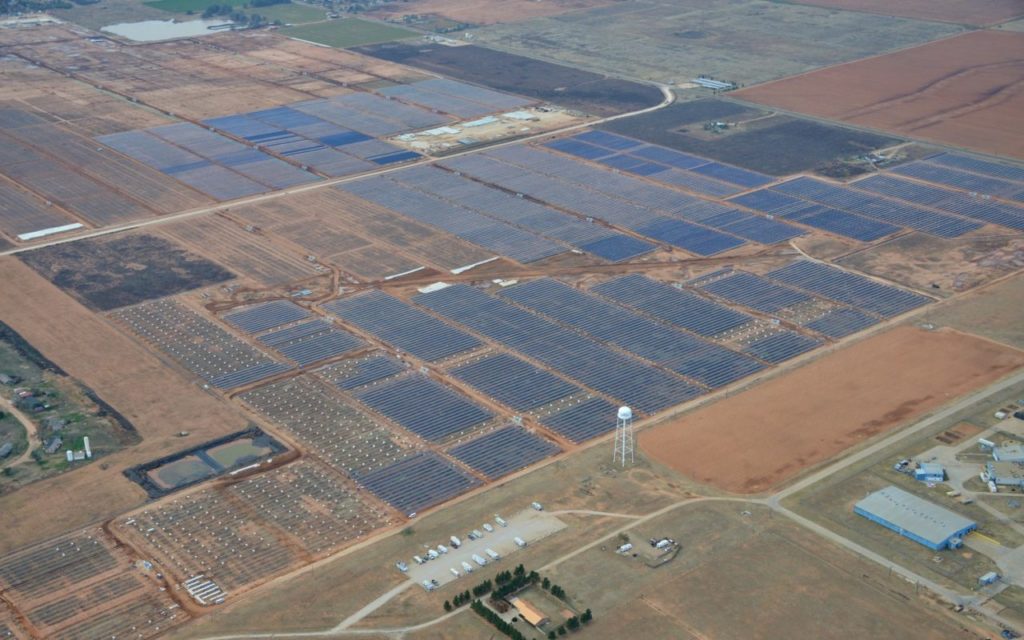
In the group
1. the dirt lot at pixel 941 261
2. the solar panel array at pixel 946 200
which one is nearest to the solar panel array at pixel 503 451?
the dirt lot at pixel 941 261

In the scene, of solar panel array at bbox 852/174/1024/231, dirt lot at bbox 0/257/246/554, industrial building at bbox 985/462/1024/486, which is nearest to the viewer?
dirt lot at bbox 0/257/246/554

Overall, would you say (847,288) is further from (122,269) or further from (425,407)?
(122,269)

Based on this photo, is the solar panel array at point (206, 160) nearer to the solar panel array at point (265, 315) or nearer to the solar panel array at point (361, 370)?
the solar panel array at point (265, 315)

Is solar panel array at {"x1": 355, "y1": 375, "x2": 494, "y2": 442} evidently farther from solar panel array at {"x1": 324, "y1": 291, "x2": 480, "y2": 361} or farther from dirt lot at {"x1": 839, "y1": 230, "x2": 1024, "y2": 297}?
dirt lot at {"x1": 839, "y1": 230, "x2": 1024, "y2": 297}

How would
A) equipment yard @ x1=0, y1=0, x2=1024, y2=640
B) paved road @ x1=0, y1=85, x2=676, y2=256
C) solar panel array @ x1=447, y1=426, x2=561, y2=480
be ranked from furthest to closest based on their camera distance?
1. paved road @ x1=0, y1=85, x2=676, y2=256
2. solar panel array @ x1=447, y1=426, x2=561, y2=480
3. equipment yard @ x1=0, y1=0, x2=1024, y2=640

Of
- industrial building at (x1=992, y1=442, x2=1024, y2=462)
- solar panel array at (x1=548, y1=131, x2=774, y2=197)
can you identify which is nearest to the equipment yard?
industrial building at (x1=992, y1=442, x2=1024, y2=462)

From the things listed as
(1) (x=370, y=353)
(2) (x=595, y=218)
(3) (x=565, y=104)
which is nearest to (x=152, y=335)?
(1) (x=370, y=353)
